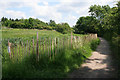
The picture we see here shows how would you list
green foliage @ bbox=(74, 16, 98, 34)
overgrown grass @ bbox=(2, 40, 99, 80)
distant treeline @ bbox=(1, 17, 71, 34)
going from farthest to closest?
1. distant treeline @ bbox=(1, 17, 71, 34)
2. green foliage @ bbox=(74, 16, 98, 34)
3. overgrown grass @ bbox=(2, 40, 99, 80)

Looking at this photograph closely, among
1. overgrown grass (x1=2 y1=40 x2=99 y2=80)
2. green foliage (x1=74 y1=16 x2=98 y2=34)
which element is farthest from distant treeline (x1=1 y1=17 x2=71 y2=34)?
overgrown grass (x1=2 y1=40 x2=99 y2=80)

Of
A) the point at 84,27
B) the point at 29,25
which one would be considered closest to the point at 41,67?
the point at 84,27

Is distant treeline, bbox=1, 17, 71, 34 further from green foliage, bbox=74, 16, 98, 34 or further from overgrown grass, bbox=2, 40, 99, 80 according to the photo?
overgrown grass, bbox=2, 40, 99, 80

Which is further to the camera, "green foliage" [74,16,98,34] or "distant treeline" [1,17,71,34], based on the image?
"distant treeline" [1,17,71,34]

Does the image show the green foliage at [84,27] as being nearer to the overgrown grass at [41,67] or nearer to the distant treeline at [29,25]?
the distant treeline at [29,25]

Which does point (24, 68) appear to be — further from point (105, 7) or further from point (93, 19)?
point (105, 7)

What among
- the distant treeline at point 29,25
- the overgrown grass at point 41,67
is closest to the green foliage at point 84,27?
the distant treeline at point 29,25

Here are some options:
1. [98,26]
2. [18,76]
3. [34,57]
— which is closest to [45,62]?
[34,57]

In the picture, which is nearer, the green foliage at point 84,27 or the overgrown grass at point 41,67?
the overgrown grass at point 41,67

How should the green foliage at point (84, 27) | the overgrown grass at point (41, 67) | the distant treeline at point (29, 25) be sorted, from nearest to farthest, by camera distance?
the overgrown grass at point (41, 67)
the green foliage at point (84, 27)
the distant treeline at point (29, 25)

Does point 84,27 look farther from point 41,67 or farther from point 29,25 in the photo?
point 41,67

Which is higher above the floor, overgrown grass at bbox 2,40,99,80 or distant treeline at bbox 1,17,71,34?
distant treeline at bbox 1,17,71,34

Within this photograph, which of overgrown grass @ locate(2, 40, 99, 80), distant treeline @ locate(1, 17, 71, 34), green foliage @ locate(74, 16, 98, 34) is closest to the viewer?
overgrown grass @ locate(2, 40, 99, 80)

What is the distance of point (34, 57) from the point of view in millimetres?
6695
